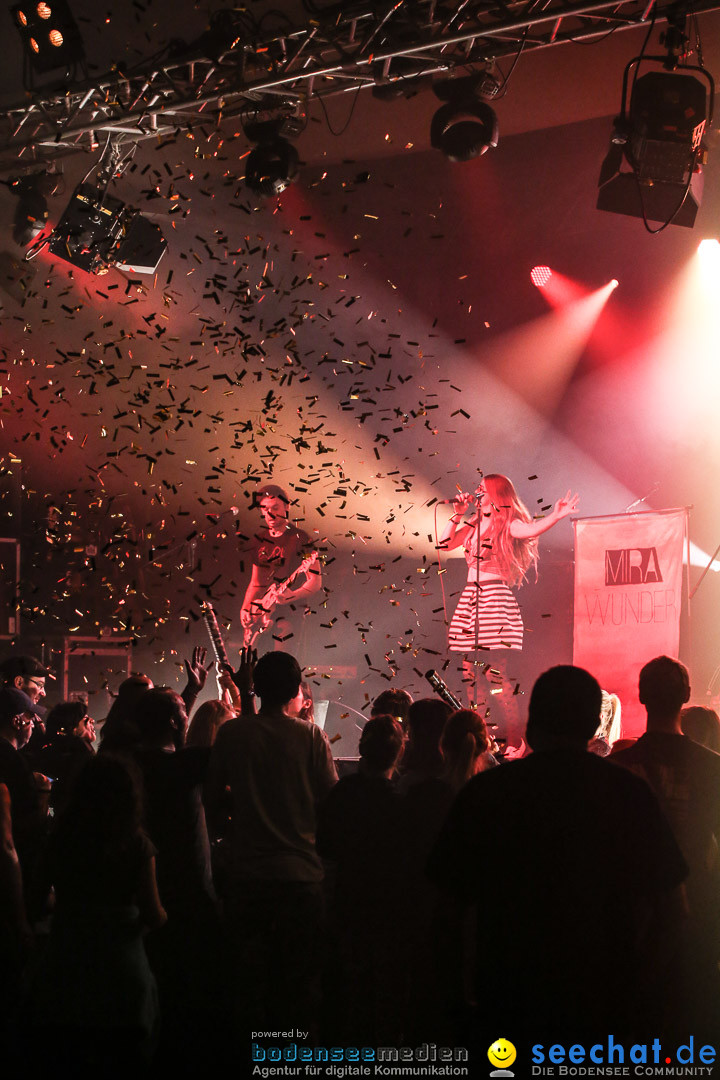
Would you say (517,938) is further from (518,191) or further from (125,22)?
(518,191)

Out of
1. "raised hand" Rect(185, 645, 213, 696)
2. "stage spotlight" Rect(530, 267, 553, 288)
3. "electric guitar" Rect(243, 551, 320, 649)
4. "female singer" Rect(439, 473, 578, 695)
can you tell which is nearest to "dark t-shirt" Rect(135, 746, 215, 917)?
"raised hand" Rect(185, 645, 213, 696)

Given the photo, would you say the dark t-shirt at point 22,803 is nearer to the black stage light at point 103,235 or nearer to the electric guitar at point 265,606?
the black stage light at point 103,235

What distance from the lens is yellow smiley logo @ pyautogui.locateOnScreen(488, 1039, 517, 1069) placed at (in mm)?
1736

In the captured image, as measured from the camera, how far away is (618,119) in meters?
5.35

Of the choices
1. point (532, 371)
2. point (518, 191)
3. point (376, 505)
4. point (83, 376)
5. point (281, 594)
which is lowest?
point (281, 594)

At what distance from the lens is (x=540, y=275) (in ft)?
34.5

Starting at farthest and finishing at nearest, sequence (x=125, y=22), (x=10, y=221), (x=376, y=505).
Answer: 1. (x=376, y=505)
2. (x=10, y=221)
3. (x=125, y=22)

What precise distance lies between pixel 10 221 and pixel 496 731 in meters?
6.23

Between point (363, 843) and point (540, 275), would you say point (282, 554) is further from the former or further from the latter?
point (363, 843)

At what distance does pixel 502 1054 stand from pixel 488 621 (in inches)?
244

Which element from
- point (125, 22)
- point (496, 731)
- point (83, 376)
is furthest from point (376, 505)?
point (125, 22)

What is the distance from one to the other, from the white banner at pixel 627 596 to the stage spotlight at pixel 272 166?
3.76 metres

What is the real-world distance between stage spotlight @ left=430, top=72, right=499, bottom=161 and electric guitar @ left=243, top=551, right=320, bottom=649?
389 cm

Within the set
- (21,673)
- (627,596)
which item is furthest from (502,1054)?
(627,596)
